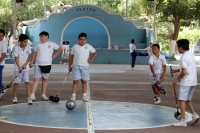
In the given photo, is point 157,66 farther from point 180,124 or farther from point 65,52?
point 65,52

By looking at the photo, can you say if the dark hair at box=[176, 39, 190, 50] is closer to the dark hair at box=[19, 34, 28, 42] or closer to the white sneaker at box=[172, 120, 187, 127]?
the white sneaker at box=[172, 120, 187, 127]

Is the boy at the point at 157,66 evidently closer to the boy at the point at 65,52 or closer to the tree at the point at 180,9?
the boy at the point at 65,52

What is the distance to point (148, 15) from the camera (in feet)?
168

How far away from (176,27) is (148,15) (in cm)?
904

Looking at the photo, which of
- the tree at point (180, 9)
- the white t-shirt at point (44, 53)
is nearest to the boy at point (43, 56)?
the white t-shirt at point (44, 53)

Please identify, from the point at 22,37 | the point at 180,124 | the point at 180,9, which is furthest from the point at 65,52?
the point at 180,124

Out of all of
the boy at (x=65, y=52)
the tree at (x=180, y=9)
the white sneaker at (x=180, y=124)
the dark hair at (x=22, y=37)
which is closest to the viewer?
the white sneaker at (x=180, y=124)

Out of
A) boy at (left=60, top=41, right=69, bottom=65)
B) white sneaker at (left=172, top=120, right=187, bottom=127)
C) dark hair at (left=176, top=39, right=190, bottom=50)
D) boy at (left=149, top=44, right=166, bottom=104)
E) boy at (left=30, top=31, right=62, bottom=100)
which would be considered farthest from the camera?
boy at (left=60, top=41, right=69, bottom=65)

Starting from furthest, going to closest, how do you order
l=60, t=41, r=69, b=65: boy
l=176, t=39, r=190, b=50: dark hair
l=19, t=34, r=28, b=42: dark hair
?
1. l=60, t=41, r=69, b=65: boy
2. l=19, t=34, r=28, b=42: dark hair
3. l=176, t=39, r=190, b=50: dark hair

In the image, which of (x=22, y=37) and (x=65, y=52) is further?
(x=65, y=52)

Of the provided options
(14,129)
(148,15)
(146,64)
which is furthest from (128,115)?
(148,15)

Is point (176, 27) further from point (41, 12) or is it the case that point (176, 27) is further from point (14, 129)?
point (14, 129)

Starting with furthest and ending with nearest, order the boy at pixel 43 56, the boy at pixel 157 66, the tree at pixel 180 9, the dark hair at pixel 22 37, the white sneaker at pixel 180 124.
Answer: the tree at pixel 180 9 < the boy at pixel 157 66 < the boy at pixel 43 56 < the dark hair at pixel 22 37 < the white sneaker at pixel 180 124

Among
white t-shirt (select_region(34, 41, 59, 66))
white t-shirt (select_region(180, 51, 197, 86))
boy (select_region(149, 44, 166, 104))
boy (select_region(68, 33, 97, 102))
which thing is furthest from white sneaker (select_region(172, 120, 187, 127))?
white t-shirt (select_region(34, 41, 59, 66))
